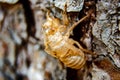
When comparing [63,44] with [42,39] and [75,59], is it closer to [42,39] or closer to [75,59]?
[75,59]

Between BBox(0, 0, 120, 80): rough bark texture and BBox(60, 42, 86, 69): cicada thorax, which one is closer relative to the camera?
BBox(0, 0, 120, 80): rough bark texture

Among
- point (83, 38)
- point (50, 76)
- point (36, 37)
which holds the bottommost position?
point (50, 76)

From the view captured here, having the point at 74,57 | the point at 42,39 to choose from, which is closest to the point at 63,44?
the point at 74,57

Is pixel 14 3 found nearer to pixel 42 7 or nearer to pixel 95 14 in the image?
pixel 42 7

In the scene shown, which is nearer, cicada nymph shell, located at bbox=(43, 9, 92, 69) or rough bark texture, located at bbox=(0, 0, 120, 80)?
rough bark texture, located at bbox=(0, 0, 120, 80)

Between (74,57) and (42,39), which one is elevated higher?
(74,57)

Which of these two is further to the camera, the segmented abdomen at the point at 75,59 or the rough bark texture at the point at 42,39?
the segmented abdomen at the point at 75,59

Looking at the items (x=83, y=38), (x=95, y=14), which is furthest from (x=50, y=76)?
(x=95, y=14)

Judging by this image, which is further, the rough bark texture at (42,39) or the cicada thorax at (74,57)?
the cicada thorax at (74,57)
